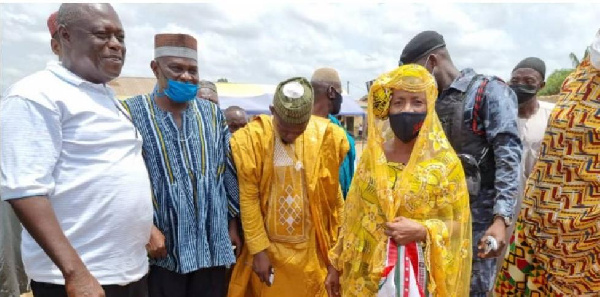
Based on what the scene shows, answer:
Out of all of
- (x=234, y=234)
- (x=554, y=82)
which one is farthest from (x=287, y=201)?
(x=554, y=82)

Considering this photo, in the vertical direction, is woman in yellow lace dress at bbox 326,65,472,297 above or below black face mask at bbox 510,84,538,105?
below

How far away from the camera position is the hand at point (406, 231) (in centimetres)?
215

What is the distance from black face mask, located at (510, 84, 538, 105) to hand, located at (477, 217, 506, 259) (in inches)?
86.4

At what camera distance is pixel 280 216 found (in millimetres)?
2883

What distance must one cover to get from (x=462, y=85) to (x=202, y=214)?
173cm

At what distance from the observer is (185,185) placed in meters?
2.48

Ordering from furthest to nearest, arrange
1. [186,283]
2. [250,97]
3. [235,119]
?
[250,97]
[235,119]
[186,283]

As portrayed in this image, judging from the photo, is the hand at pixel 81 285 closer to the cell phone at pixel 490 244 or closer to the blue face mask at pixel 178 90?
the blue face mask at pixel 178 90

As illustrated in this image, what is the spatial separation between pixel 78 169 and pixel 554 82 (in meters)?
35.4

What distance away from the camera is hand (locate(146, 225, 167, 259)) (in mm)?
2355

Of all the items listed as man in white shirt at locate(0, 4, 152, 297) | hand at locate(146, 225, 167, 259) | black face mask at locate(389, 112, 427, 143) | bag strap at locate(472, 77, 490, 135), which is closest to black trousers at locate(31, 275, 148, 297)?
man in white shirt at locate(0, 4, 152, 297)

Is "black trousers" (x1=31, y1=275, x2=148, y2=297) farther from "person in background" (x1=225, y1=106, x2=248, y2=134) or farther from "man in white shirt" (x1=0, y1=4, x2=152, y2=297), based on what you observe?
"person in background" (x1=225, y1=106, x2=248, y2=134)

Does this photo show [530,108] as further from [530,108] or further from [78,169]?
[78,169]

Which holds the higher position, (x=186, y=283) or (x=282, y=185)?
(x=282, y=185)
